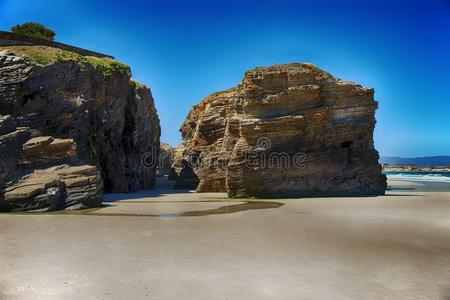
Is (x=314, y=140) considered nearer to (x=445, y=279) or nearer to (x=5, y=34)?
(x=445, y=279)

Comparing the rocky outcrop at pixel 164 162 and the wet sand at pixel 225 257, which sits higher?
the rocky outcrop at pixel 164 162

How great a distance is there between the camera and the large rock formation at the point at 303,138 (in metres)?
28.2

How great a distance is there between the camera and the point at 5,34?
29.1 m

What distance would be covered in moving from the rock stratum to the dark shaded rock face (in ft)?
0.19

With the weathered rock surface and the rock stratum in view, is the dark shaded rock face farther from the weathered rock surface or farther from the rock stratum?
the weathered rock surface

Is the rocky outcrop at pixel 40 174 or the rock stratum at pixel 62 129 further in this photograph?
the rock stratum at pixel 62 129

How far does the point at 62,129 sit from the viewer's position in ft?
87.6

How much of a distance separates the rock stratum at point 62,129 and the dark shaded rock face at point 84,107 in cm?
6

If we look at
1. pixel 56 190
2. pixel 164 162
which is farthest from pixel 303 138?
pixel 164 162

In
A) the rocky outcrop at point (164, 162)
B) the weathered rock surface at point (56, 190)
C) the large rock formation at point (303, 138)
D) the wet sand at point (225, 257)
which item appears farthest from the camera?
the rocky outcrop at point (164, 162)

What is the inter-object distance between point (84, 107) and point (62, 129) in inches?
119

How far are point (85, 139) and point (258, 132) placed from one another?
12.3m

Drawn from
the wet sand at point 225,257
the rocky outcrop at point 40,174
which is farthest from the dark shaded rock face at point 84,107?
the wet sand at point 225,257

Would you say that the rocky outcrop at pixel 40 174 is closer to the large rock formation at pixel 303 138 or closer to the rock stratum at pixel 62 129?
the rock stratum at pixel 62 129
